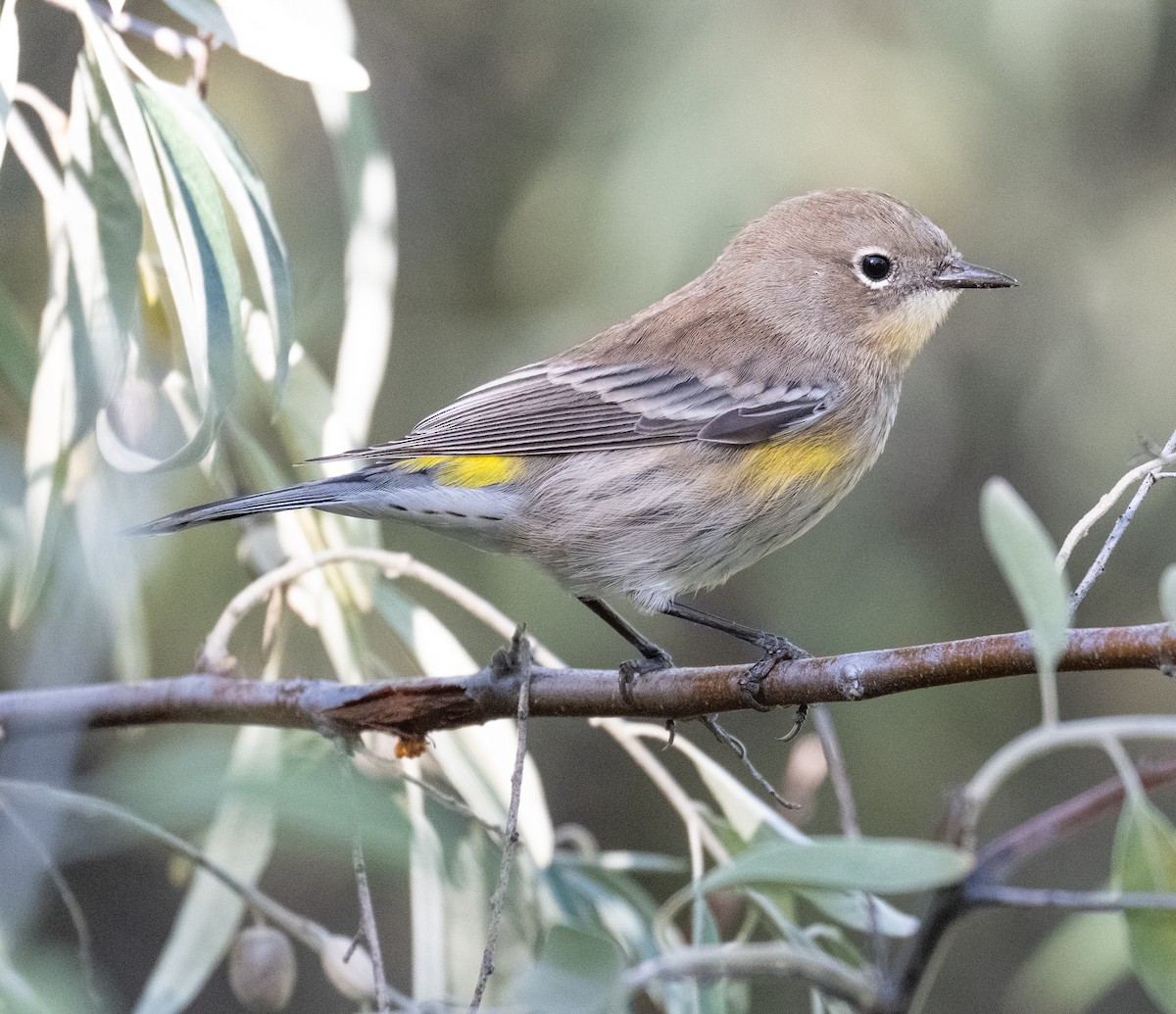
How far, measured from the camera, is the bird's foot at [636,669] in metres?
1.78

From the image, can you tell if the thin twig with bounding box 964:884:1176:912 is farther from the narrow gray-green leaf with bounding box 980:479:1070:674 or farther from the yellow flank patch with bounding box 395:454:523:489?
the yellow flank patch with bounding box 395:454:523:489

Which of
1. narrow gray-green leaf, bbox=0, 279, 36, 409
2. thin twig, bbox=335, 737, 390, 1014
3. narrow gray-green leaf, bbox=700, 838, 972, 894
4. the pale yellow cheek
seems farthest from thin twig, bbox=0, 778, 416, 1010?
the pale yellow cheek

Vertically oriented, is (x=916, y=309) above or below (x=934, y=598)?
above

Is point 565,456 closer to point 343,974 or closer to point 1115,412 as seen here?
point 343,974

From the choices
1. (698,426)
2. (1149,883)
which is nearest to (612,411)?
(698,426)

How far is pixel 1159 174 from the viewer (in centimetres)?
383

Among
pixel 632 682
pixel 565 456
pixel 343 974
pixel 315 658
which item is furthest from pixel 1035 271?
pixel 343 974

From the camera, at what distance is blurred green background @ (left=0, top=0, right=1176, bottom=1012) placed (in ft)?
11.1

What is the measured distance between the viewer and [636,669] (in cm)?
196

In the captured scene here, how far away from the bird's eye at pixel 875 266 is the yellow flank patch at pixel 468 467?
927 mm

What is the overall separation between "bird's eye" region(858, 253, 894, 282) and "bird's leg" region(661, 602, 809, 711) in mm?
876

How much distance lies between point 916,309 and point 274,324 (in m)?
1.58

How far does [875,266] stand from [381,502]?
1297mm

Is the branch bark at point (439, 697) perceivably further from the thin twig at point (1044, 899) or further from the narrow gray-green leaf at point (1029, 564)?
the thin twig at point (1044, 899)
